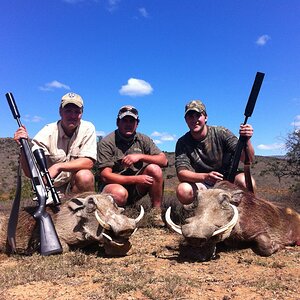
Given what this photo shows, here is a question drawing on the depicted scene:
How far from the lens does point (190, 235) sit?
3.71 meters

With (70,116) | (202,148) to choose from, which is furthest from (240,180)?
(70,116)

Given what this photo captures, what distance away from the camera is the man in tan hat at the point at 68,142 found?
5.84 m

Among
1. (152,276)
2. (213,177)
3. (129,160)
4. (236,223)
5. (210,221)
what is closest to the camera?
(152,276)

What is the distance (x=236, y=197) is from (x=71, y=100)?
2929 mm

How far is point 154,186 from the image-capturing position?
6.41 meters

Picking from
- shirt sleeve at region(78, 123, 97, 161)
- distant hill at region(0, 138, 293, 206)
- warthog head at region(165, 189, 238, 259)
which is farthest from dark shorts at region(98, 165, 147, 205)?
distant hill at region(0, 138, 293, 206)

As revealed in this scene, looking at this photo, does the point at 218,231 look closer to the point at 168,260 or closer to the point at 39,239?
the point at 168,260

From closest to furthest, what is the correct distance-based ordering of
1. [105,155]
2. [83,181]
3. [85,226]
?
[85,226], [83,181], [105,155]

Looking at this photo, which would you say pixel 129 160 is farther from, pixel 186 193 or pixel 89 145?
pixel 186 193

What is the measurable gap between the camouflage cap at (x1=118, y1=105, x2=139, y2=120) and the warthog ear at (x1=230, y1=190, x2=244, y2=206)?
250 cm

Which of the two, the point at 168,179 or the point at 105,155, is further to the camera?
the point at 168,179

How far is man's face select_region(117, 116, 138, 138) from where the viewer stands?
652cm

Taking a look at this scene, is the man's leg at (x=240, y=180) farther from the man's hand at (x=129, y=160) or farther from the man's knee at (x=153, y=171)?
the man's hand at (x=129, y=160)

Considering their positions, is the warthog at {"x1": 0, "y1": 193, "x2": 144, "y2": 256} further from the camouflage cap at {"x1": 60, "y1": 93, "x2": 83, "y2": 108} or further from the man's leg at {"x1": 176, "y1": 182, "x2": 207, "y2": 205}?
the camouflage cap at {"x1": 60, "y1": 93, "x2": 83, "y2": 108}
